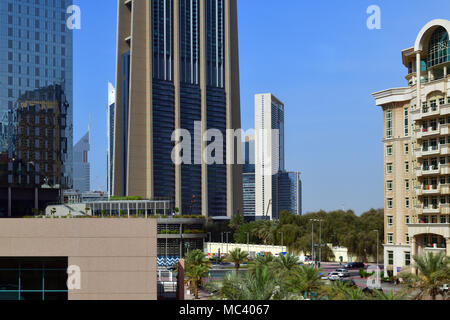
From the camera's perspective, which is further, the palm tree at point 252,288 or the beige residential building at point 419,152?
the beige residential building at point 419,152

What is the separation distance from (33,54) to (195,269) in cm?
10374

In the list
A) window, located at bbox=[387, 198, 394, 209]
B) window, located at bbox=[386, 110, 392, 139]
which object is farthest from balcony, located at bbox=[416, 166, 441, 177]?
window, located at bbox=[386, 110, 392, 139]

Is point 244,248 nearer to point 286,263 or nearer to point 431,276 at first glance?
point 286,263

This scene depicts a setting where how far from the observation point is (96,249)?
31625mm

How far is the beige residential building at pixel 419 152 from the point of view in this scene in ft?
244

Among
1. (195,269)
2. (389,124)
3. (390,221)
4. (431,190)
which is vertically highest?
(389,124)

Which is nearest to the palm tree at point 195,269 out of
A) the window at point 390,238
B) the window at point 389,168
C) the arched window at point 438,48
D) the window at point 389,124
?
the window at point 390,238

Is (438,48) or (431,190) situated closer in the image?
(431,190)

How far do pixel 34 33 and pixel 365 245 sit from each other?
329 feet

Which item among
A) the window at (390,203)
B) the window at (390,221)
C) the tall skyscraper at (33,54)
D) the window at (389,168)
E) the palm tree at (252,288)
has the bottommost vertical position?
the palm tree at (252,288)

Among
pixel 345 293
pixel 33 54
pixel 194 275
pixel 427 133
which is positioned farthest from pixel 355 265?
pixel 33 54

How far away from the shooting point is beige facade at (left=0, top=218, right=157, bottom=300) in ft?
103

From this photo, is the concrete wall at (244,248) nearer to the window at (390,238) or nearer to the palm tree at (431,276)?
the window at (390,238)

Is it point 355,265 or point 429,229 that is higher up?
point 429,229
